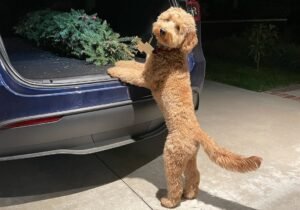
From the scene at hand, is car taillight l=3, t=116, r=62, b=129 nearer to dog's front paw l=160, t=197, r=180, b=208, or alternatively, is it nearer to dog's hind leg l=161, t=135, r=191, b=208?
dog's hind leg l=161, t=135, r=191, b=208

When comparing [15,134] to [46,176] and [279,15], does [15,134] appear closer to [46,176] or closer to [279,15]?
[46,176]

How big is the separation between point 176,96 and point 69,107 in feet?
2.13

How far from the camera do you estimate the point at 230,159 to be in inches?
96.9

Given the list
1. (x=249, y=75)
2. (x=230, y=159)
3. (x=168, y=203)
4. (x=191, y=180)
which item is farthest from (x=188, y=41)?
(x=249, y=75)

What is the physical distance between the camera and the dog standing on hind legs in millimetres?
2473

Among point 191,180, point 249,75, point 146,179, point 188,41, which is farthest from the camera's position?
point 249,75

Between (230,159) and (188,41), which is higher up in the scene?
(188,41)

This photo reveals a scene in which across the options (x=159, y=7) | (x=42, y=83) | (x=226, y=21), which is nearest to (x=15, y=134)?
(x=42, y=83)

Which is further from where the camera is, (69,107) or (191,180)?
(191,180)

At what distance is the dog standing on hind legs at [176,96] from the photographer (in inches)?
97.3

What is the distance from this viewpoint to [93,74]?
2840mm

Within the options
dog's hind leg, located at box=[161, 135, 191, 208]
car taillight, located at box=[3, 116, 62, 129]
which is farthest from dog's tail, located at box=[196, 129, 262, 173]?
car taillight, located at box=[3, 116, 62, 129]

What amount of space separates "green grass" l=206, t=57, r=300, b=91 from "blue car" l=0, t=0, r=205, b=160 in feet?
8.86

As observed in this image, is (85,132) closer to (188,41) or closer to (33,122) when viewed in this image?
(33,122)
